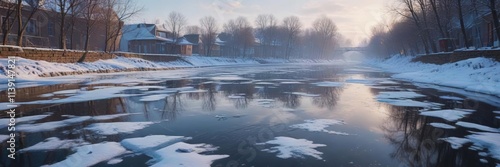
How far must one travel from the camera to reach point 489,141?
16.9 feet

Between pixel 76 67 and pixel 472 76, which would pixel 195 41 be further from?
pixel 472 76

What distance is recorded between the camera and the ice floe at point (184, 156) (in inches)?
156

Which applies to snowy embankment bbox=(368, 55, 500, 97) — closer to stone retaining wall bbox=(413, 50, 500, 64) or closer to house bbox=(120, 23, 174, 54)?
stone retaining wall bbox=(413, 50, 500, 64)

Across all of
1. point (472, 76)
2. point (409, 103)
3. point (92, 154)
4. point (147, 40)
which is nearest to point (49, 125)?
point (92, 154)

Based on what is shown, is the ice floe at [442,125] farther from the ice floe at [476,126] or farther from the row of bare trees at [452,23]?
the row of bare trees at [452,23]

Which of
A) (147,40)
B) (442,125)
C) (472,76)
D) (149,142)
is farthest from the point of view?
(147,40)

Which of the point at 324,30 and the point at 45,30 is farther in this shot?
the point at 324,30

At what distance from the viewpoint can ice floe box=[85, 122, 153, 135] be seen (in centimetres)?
572

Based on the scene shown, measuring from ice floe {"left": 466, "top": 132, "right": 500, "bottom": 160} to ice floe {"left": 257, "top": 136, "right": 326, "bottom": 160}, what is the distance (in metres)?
2.48

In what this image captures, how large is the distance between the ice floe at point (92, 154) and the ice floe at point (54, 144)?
263 millimetres

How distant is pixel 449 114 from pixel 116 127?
25.6 ft

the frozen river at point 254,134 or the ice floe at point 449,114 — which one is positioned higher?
the ice floe at point 449,114

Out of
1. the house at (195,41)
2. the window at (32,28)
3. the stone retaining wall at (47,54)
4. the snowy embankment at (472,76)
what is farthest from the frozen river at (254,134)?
the house at (195,41)

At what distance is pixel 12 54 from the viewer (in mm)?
19047
